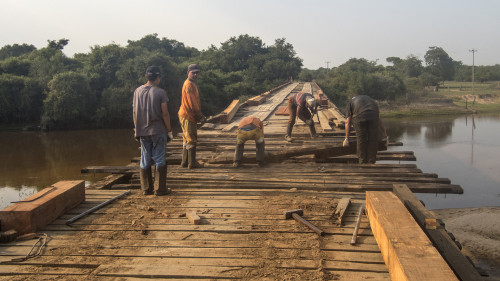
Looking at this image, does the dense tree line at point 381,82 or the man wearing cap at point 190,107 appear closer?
the man wearing cap at point 190,107

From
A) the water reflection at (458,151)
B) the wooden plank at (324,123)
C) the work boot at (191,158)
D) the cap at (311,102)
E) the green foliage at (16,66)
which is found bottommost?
the water reflection at (458,151)

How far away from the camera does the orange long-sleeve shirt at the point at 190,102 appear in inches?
222

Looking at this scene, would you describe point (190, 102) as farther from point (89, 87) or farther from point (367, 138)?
point (89, 87)

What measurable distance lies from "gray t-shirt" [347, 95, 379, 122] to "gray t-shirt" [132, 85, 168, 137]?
3311 millimetres

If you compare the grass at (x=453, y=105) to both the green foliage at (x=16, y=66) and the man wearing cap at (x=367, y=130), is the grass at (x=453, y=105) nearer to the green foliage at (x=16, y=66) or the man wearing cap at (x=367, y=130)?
the green foliage at (x=16, y=66)

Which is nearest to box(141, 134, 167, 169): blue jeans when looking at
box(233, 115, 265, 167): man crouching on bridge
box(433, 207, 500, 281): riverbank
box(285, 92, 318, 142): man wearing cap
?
box(233, 115, 265, 167): man crouching on bridge

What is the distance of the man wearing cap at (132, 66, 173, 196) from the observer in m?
4.70

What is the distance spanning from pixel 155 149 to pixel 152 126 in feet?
0.90

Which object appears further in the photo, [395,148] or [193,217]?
[395,148]

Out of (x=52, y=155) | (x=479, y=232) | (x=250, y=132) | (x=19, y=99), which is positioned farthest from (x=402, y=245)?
(x=19, y=99)

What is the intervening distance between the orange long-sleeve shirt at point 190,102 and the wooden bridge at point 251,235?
82 centimetres

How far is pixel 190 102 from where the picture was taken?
5672 millimetres

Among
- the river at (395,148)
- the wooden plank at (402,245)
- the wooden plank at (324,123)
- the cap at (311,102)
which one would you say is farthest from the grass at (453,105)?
the wooden plank at (402,245)

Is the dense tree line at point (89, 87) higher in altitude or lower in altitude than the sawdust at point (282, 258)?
higher
